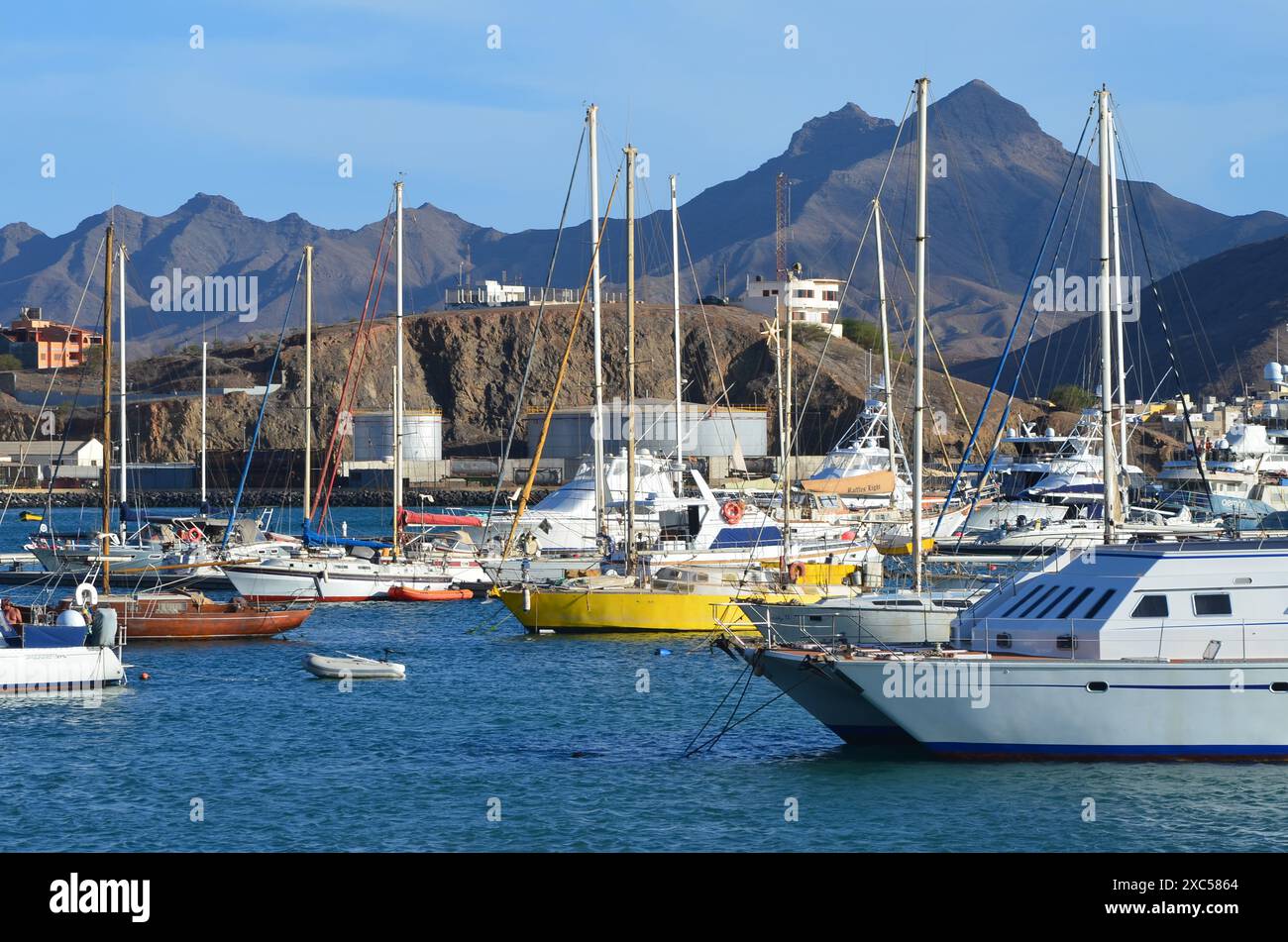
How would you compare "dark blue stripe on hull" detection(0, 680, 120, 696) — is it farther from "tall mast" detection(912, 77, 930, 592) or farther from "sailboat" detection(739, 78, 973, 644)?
"tall mast" detection(912, 77, 930, 592)

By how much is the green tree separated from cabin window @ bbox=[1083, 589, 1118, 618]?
5873 inches

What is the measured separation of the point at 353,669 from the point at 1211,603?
21.2 m

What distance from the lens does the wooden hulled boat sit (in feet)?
149

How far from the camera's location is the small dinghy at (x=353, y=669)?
3994cm

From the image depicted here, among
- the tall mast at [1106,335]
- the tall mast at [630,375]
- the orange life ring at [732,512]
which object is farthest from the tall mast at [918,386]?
the orange life ring at [732,512]

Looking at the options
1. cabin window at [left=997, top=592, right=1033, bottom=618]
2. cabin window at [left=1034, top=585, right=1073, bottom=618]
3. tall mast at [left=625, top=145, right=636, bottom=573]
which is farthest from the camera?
tall mast at [left=625, top=145, right=636, bottom=573]

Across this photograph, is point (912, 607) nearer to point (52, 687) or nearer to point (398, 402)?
point (52, 687)

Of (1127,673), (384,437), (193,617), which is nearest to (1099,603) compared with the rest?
(1127,673)

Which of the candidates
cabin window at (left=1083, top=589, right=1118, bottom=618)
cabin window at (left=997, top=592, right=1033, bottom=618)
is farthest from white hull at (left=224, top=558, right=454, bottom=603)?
cabin window at (left=1083, top=589, right=1118, bottom=618)

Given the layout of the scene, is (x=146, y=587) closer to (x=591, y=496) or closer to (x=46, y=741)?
(x=591, y=496)

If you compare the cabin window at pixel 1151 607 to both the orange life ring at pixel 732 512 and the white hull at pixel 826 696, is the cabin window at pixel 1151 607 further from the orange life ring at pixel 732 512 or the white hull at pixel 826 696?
A: the orange life ring at pixel 732 512

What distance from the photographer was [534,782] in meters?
27.5
